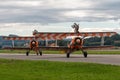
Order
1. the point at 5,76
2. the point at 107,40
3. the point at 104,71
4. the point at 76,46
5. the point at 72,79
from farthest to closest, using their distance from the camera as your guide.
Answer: the point at 107,40
the point at 76,46
the point at 104,71
the point at 5,76
the point at 72,79

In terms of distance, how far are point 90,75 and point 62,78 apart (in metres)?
2.00

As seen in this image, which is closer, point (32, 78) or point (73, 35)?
point (32, 78)

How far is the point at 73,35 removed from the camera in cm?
A: 4916

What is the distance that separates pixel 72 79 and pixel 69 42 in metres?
31.0

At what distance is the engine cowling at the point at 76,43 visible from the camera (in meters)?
47.9

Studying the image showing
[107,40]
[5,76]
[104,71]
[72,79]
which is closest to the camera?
[72,79]

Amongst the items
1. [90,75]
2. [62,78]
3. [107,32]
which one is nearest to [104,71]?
[90,75]

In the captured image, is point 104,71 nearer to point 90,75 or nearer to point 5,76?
point 90,75

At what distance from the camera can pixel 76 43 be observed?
4812 cm

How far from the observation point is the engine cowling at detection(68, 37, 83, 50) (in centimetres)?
4791

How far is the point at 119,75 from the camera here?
21.1 meters

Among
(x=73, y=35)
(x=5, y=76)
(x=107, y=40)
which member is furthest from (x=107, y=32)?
(x=107, y=40)

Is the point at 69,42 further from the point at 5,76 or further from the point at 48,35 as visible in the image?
the point at 5,76

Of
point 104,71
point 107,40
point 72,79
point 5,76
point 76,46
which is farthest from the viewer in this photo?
point 107,40
